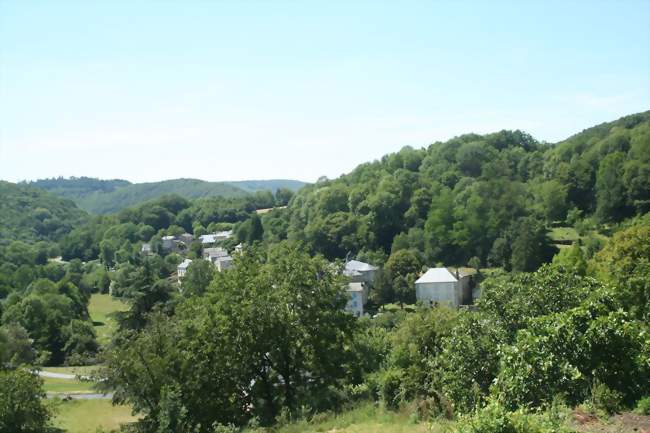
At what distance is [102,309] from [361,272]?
124ft

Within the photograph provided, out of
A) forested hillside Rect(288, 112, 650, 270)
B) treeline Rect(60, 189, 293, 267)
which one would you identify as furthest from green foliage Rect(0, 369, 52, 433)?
treeline Rect(60, 189, 293, 267)

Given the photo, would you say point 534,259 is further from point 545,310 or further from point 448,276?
point 545,310

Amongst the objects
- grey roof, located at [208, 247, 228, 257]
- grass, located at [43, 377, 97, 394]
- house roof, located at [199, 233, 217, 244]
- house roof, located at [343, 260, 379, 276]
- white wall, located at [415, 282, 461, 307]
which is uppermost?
house roof, located at [199, 233, 217, 244]

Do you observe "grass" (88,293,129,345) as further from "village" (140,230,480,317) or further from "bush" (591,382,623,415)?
"bush" (591,382,623,415)

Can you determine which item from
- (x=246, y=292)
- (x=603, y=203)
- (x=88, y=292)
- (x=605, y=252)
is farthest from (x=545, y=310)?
(x=88, y=292)

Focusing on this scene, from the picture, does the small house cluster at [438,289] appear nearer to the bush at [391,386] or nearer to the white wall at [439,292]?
the white wall at [439,292]

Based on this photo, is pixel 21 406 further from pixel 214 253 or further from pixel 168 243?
pixel 168 243

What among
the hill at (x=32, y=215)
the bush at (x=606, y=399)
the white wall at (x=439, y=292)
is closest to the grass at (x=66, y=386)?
the white wall at (x=439, y=292)

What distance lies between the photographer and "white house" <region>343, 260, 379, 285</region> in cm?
6674

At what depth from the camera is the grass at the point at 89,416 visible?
27.1 metres

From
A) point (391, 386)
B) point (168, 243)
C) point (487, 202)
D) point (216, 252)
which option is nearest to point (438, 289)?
point (487, 202)

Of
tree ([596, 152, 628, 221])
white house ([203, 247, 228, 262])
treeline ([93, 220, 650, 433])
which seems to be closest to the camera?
treeline ([93, 220, 650, 433])

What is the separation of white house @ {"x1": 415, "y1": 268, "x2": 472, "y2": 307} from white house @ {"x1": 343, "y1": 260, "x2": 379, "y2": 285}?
313 inches

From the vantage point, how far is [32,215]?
15825 cm
